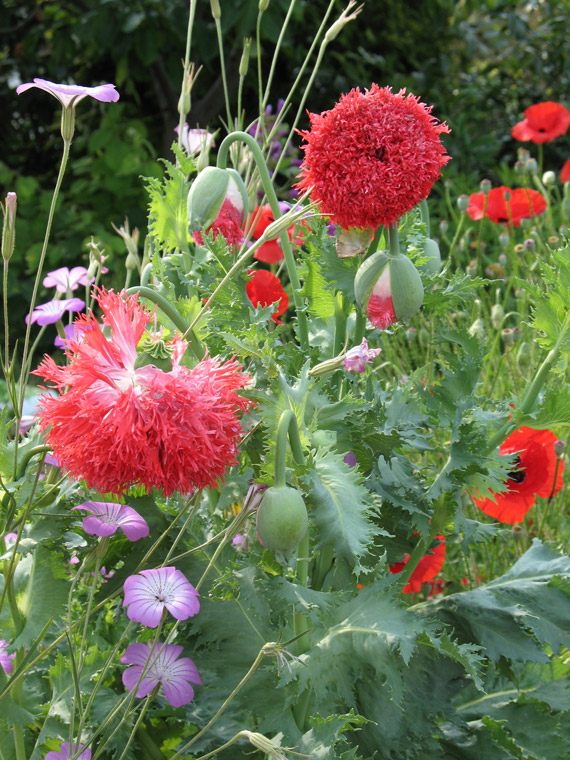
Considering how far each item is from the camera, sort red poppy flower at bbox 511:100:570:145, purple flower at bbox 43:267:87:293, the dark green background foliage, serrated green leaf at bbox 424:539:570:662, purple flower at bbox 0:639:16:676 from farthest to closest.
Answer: the dark green background foliage
red poppy flower at bbox 511:100:570:145
purple flower at bbox 43:267:87:293
serrated green leaf at bbox 424:539:570:662
purple flower at bbox 0:639:16:676

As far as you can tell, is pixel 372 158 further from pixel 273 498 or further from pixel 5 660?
pixel 5 660

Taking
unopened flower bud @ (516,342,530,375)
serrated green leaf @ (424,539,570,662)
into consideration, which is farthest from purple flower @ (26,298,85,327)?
unopened flower bud @ (516,342,530,375)

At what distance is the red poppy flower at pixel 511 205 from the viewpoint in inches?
78.2

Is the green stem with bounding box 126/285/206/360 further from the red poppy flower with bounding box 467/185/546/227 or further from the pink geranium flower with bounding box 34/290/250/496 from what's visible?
the red poppy flower with bounding box 467/185/546/227

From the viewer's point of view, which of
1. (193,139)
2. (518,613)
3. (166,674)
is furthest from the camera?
(193,139)

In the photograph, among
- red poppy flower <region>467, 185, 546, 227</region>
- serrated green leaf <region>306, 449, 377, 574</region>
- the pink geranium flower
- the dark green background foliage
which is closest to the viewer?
the pink geranium flower

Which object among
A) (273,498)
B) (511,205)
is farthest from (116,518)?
(511,205)

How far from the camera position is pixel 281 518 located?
2.31 ft

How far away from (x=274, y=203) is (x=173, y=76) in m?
2.59

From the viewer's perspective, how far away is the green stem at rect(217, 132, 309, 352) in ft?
2.99

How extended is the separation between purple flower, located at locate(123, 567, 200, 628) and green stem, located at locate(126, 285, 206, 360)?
0.22 m

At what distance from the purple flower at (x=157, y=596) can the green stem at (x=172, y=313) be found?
0.71ft

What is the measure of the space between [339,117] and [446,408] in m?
0.34

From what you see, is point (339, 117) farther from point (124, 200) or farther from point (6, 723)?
point (124, 200)
